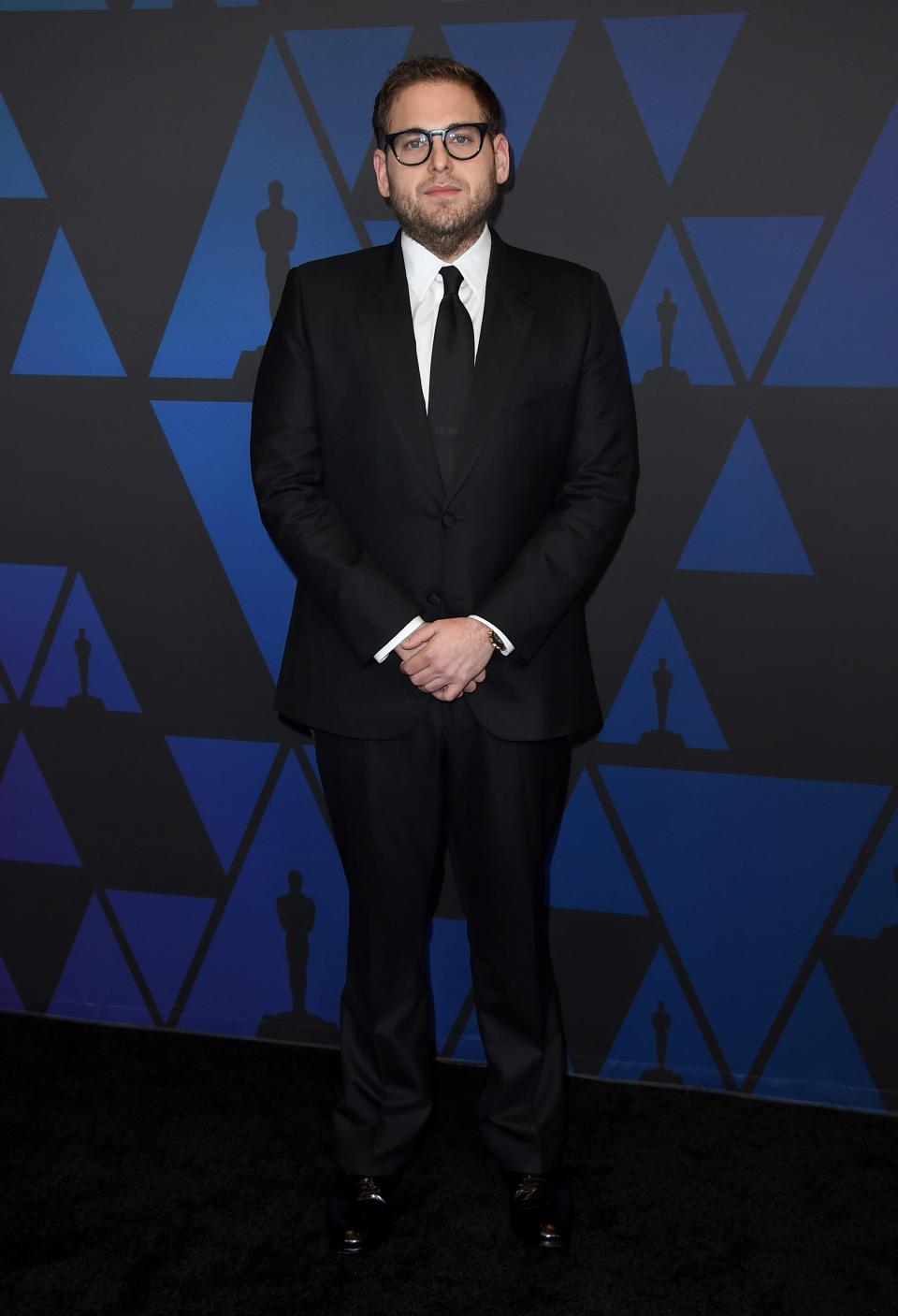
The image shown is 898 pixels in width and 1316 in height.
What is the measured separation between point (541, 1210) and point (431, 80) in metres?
1.98

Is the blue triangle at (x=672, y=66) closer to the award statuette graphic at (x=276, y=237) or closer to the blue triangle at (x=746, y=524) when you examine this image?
the blue triangle at (x=746, y=524)

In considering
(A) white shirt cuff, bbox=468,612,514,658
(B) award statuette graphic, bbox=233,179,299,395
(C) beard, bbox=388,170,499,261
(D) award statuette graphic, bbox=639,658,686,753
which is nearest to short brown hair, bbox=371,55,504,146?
(C) beard, bbox=388,170,499,261

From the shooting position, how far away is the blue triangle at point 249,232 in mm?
2637

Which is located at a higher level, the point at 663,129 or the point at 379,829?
the point at 663,129

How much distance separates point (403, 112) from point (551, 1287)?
201cm

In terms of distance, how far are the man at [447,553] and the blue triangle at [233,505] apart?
1.75 feet

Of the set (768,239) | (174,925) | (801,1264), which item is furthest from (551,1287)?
(768,239)

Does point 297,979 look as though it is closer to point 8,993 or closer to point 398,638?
point 8,993

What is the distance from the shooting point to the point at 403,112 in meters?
2.15

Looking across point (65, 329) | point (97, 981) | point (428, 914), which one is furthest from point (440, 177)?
point (97, 981)

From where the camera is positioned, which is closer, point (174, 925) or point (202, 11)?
point (202, 11)

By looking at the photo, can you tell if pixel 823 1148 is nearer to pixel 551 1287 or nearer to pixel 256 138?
pixel 551 1287

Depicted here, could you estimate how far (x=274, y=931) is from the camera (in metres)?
3.01

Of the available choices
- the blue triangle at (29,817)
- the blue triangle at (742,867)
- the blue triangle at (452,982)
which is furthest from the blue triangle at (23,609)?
the blue triangle at (742,867)
